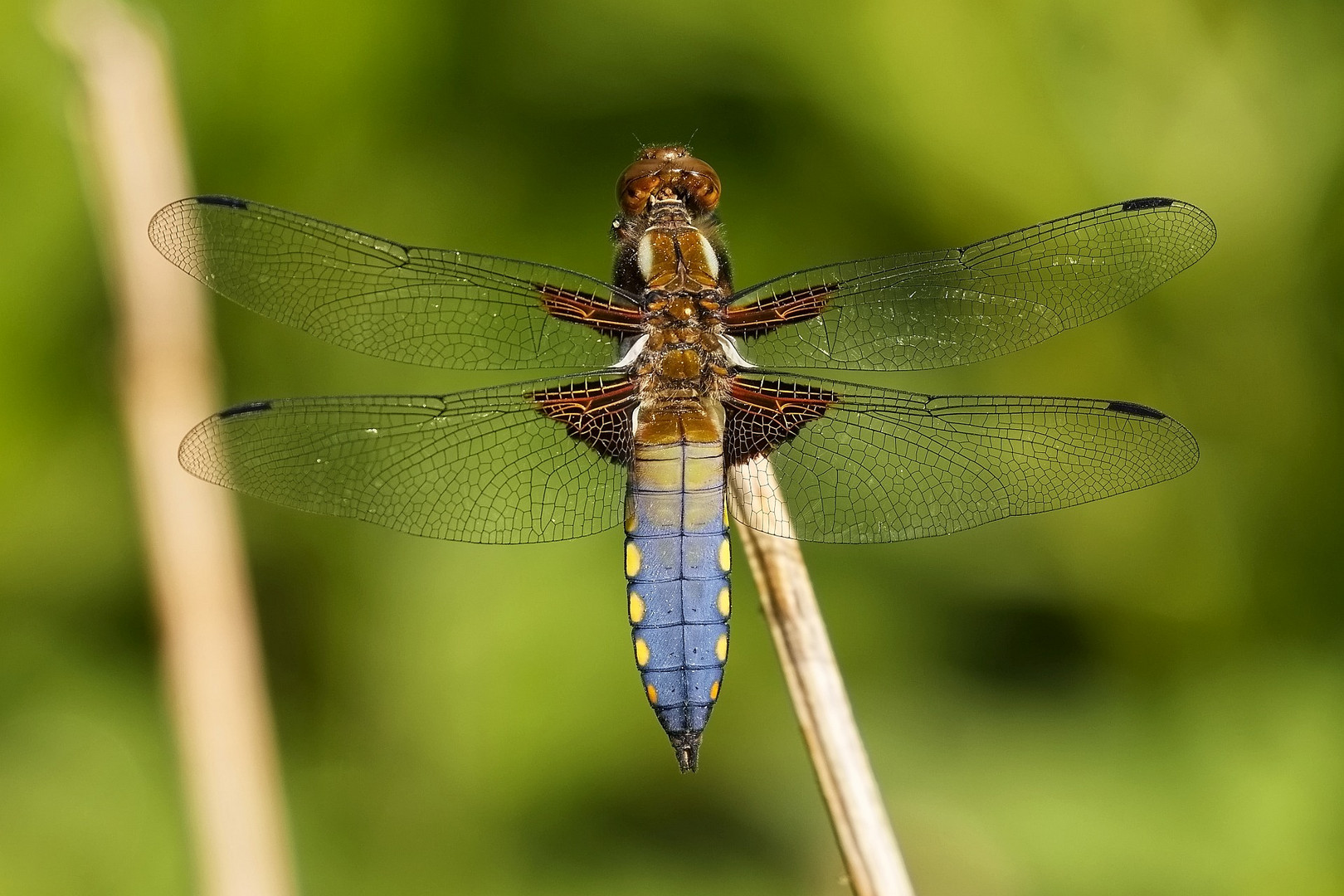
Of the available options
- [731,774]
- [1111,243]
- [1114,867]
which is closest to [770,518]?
[1111,243]

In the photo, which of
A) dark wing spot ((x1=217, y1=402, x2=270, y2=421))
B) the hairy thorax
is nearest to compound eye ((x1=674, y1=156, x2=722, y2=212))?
the hairy thorax

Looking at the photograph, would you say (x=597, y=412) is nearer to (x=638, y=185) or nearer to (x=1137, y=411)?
(x=638, y=185)

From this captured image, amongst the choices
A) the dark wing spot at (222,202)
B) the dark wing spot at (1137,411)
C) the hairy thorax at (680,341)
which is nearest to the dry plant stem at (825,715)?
the hairy thorax at (680,341)

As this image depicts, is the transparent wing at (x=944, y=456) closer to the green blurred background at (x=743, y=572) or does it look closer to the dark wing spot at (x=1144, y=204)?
the dark wing spot at (x=1144, y=204)

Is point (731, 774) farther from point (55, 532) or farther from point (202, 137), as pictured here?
point (202, 137)

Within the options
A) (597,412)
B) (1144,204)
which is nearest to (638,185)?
(597,412)

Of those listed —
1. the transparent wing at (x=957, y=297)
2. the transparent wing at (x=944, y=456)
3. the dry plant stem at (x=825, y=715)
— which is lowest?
the dry plant stem at (x=825, y=715)
